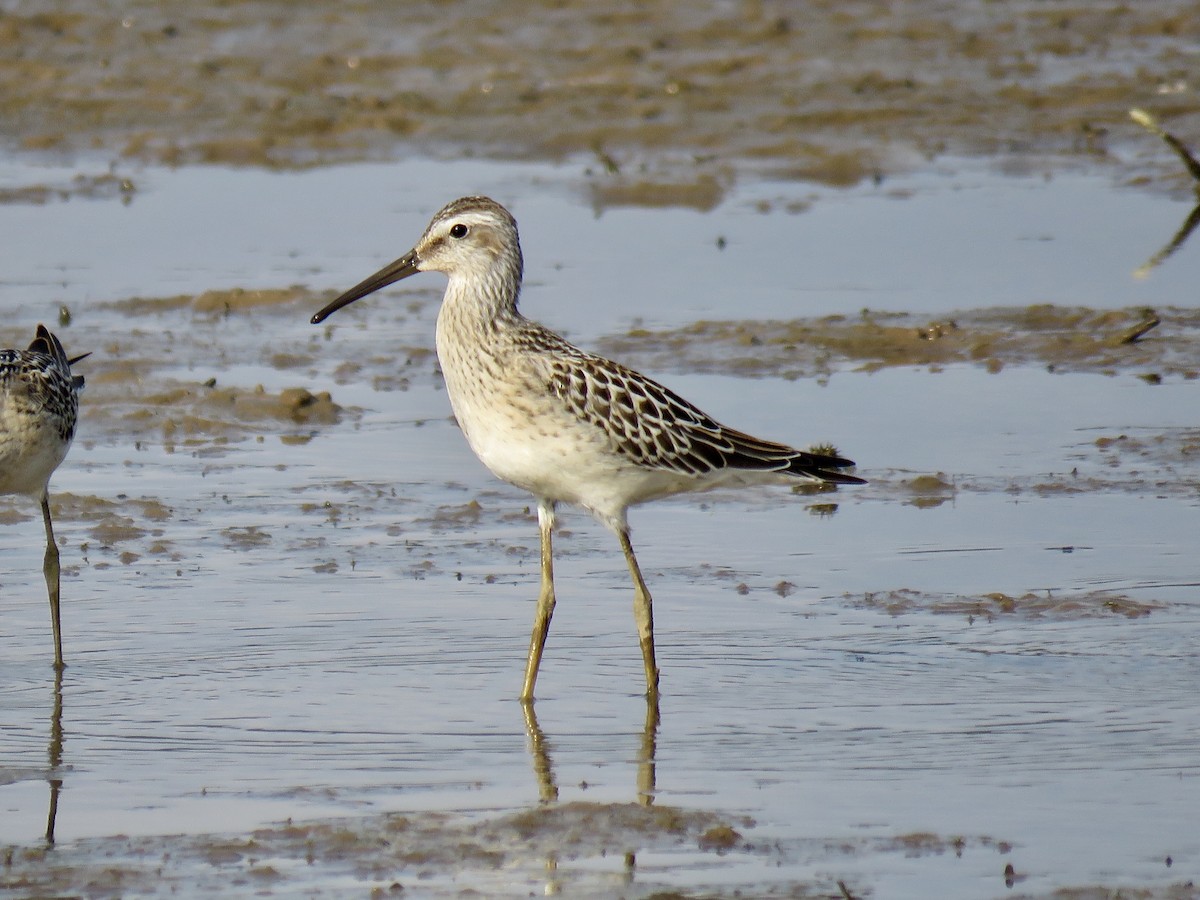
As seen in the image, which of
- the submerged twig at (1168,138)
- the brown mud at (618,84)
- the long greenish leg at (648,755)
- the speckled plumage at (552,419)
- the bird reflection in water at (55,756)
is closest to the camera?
the bird reflection in water at (55,756)

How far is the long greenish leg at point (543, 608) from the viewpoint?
8398 millimetres

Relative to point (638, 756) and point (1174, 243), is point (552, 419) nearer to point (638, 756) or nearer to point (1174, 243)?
point (638, 756)

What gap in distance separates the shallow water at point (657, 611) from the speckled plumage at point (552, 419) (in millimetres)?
678

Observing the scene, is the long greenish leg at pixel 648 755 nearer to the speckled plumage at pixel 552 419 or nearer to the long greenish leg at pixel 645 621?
the long greenish leg at pixel 645 621

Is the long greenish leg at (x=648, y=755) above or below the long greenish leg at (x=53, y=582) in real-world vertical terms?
below

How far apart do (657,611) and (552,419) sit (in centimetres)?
142

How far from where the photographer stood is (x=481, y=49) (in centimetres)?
2348

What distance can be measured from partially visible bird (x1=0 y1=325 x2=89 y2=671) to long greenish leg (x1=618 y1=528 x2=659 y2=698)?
7.81 ft

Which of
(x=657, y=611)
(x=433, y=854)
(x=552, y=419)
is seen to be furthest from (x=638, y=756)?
(x=657, y=611)

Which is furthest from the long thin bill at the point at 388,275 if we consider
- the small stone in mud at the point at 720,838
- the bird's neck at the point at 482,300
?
the small stone in mud at the point at 720,838

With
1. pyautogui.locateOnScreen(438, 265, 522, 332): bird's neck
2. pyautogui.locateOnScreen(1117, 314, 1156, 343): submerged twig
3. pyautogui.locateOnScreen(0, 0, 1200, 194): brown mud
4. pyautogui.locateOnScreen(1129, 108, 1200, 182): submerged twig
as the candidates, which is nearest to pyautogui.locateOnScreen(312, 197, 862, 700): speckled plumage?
pyautogui.locateOnScreen(438, 265, 522, 332): bird's neck

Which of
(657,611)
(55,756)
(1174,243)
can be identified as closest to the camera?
(55,756)

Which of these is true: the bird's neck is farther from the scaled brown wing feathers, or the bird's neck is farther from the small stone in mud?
the small stone in mud

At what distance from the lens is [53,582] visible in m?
9.25
